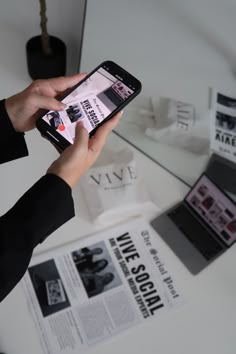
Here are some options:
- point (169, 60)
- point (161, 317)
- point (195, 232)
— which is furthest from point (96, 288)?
point (169, 60)

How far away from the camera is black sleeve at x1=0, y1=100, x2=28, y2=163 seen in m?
0.62

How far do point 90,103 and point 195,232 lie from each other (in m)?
0.40

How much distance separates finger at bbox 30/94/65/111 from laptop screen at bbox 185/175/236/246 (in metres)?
0.36

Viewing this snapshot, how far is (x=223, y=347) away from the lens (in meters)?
0.75

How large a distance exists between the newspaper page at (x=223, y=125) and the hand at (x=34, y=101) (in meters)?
0.26

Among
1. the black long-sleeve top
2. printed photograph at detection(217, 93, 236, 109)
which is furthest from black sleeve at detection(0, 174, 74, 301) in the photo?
printed photograph at detection(217, 93, 236, 109)

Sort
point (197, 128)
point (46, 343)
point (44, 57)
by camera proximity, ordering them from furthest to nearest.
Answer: point (44, 57) < point (197, 128) < point (46, 343)

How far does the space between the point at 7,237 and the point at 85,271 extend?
1.09 ft

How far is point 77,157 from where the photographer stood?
54 cm

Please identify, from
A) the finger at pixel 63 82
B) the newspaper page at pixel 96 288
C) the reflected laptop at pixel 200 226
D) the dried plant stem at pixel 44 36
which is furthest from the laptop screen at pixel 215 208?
the dried plant stem at pixel 44 36

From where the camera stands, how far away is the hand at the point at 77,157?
53 cm

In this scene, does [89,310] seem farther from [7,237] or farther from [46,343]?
[7,237]

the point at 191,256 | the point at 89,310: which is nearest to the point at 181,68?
the point at 191,256

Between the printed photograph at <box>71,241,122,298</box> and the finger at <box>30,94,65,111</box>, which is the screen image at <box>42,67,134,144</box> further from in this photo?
the printed photograph at <box>71,241,122,298</box>
